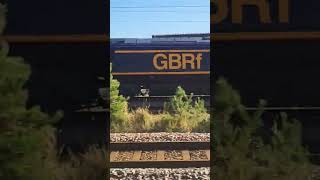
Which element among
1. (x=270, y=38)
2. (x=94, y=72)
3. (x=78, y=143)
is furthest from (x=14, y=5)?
(x=270, y=38)

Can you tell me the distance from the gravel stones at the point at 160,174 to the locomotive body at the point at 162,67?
9828mm

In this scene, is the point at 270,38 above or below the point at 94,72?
above

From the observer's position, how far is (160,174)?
6.19 meters

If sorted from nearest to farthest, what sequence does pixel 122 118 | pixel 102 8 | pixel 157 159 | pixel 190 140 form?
pixel 102 8
pixel 157 159
pixel 190 140
pixel 122 118

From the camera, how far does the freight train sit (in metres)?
16.4

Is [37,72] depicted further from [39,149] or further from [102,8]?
[39,149]

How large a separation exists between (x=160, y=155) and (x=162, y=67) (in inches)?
396

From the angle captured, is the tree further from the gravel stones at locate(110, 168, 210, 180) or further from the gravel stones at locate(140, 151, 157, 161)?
the gravel stones at locate(140, 151, 157, 161)

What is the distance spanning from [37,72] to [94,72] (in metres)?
0.45

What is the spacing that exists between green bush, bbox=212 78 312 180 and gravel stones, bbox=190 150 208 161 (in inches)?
124

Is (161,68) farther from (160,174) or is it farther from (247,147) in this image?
(247,147)

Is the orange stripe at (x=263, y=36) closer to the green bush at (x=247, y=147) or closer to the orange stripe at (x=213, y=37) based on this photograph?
the orange stripe at (x=213, y=37)

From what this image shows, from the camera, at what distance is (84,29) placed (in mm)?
3910

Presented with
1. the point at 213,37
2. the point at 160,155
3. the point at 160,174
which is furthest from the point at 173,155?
the point at 213,37
